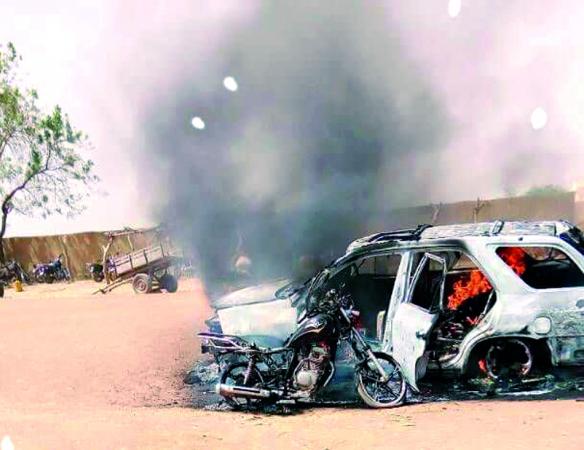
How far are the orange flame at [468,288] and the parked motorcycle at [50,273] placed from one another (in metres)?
20.2

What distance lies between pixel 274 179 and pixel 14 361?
232 inches

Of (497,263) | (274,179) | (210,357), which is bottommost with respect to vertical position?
(210,357)

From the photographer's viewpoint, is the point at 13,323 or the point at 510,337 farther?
the point at 13,323

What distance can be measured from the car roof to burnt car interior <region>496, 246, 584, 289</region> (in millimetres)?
151

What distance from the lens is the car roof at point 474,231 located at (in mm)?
6094

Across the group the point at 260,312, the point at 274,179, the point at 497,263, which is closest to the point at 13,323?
the point at 274,179

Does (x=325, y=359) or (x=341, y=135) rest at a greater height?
(x=341, y=135)

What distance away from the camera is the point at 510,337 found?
5.75 metres

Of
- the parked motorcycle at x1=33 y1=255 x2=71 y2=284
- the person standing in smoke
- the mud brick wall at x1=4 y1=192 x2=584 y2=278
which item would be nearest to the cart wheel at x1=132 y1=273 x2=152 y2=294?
the person standing in smoke

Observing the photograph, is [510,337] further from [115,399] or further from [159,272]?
[159,272]

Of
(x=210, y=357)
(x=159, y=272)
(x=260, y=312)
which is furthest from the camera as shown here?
(x=159, y=272)

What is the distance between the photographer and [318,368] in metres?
5.82

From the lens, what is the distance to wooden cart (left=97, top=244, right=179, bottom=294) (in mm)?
17641

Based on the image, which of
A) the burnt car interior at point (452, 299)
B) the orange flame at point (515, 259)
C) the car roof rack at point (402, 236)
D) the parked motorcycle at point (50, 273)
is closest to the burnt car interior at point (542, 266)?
the orange flame at point (515, 259)
